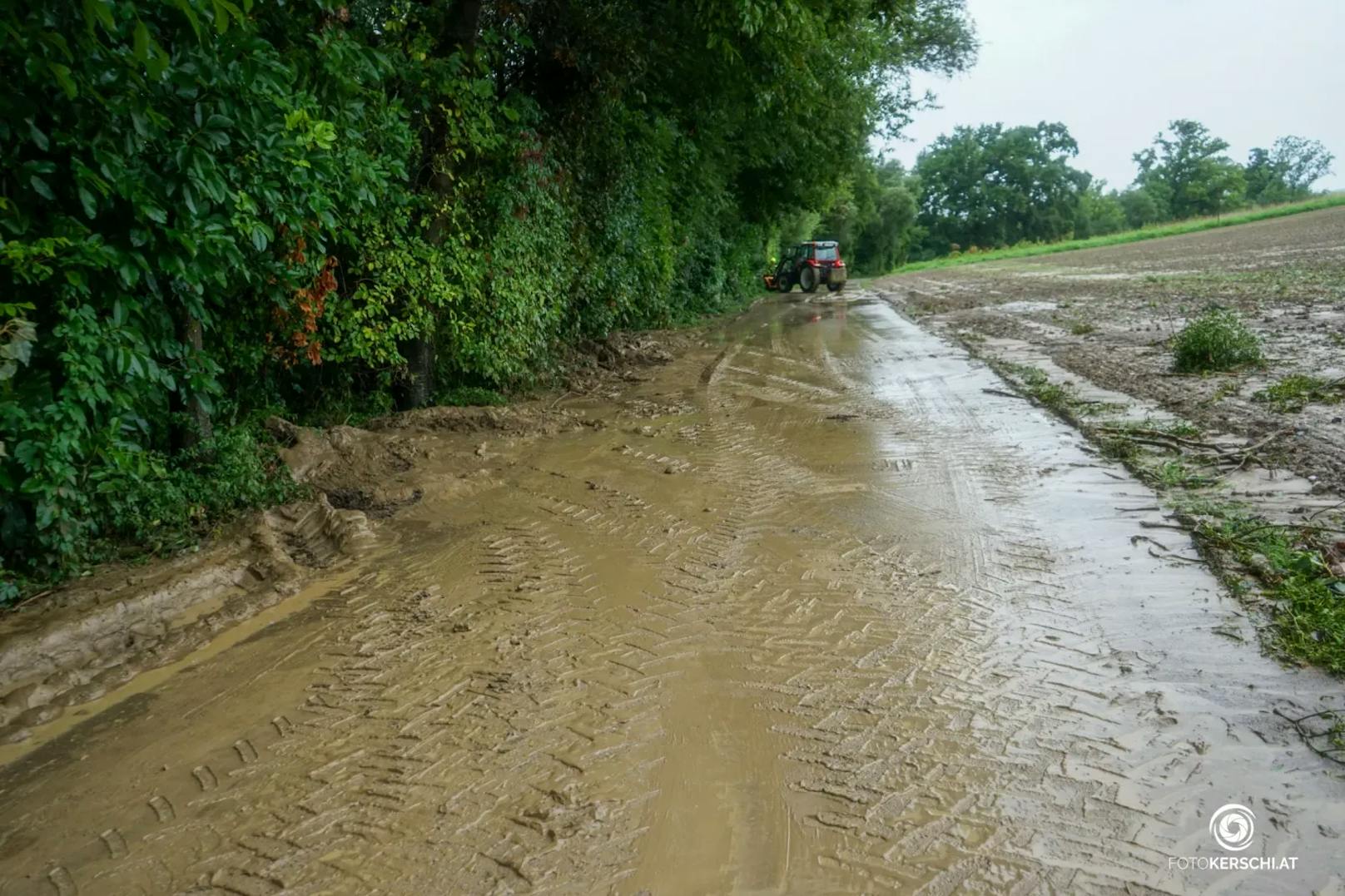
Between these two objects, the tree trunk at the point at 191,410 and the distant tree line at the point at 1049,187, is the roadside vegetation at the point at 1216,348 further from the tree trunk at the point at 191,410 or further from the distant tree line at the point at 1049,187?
the distant tree line at the point at 1049,187

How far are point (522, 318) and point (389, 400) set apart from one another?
192 cm

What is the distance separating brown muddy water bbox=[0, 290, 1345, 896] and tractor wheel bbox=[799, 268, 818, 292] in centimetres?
2688

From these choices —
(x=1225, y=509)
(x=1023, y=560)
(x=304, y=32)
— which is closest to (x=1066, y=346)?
(x=1225, y=509)

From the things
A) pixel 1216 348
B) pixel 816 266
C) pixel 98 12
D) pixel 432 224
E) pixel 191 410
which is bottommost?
pixel 1216 348

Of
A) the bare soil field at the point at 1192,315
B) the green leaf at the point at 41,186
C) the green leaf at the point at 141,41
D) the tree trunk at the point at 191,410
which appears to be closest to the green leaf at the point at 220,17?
the green leaf at the point at 141,41

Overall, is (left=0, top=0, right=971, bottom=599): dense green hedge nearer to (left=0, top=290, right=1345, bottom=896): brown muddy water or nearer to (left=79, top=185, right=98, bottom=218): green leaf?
(left=79, top=185, right=98, bottom=218): green leaf

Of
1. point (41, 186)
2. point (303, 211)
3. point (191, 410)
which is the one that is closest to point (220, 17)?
point (41, 186)

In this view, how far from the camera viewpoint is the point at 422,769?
3.17 metres

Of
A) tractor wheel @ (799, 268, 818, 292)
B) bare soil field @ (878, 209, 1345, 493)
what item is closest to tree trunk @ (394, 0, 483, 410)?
bare soil field @ (878, 209, 1345, 493)

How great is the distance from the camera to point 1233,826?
2.71m

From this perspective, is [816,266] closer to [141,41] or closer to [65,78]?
[65,78]

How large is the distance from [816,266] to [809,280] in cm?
57

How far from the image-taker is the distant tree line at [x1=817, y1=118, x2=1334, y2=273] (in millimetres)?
78375

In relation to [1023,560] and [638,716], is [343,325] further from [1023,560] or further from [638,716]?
[1023,560]
